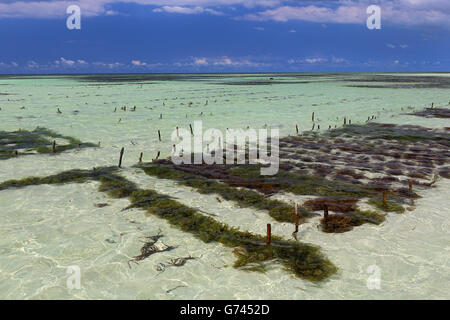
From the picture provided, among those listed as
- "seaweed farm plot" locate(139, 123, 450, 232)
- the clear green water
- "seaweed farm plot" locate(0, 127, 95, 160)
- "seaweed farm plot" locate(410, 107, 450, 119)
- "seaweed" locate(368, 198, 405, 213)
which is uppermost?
"seaweed farm plot" locate(410, 107, 450, 119)

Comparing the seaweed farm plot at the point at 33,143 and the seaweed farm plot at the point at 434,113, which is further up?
the seaweed farm plot at the point at 434,113

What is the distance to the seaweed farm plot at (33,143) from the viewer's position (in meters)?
17.4

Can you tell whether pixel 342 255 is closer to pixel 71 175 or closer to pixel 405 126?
pixel 71 175

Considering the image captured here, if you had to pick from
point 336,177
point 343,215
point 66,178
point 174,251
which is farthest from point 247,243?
point 66,178

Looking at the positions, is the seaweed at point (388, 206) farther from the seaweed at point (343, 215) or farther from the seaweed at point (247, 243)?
the seaweed at point (247, 243)

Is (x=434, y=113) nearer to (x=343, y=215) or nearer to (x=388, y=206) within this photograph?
(x=388, y=206)

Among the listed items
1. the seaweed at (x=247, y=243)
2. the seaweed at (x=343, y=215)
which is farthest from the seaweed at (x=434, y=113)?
the seaweed at (x=247, y=243)

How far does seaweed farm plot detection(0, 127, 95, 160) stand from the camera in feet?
57.0

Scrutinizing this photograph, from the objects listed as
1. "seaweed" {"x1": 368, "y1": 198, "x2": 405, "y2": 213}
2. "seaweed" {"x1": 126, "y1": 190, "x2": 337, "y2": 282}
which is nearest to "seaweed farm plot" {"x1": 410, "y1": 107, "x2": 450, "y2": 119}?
"seaweed" {"x1": 368, "y1": 198, "x2": 405, "y2": 213}

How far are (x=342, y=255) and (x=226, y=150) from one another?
1072cm

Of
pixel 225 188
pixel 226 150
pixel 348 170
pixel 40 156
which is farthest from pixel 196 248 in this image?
pixel 40 156

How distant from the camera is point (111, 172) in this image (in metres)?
14.2

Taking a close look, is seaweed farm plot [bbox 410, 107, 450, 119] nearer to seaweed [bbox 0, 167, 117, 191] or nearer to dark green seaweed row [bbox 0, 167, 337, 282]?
dark green seaweed row [bbox 0, 167, 337, 282]

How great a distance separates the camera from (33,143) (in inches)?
758
